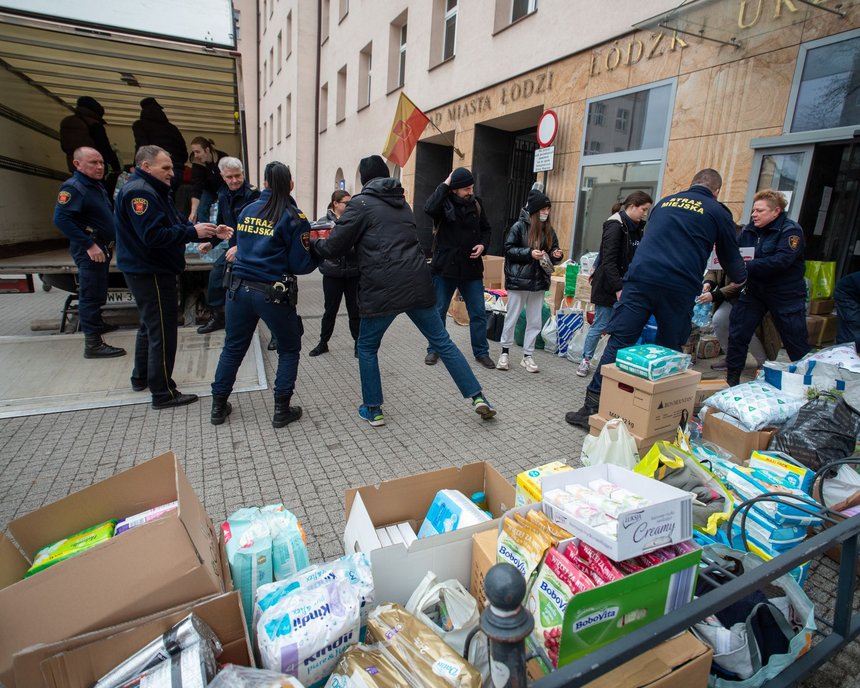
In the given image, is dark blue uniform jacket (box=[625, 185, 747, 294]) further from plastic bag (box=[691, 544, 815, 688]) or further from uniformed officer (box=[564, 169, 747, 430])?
plastic bag (box=[691, 544, 815, 688])

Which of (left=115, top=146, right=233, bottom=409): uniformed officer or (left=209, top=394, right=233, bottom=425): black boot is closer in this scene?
(left=115, top=146, right=233, bottom=409): uniformed officer

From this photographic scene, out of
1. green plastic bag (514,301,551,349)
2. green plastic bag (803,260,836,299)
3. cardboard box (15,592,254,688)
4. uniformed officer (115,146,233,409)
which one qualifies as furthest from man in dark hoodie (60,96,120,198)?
green plastic bag (803,260,836,299)

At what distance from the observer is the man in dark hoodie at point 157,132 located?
7660mm

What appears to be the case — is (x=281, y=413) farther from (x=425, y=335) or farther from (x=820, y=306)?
(x=820, y=306)

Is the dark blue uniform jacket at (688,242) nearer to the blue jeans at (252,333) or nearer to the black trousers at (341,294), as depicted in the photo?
the blue jeans at (252,333)

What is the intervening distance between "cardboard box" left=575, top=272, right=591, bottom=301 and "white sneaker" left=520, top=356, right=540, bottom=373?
1834 millimetres

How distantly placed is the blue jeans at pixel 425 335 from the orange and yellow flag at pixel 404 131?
6.06 meters

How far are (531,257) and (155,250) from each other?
11.0 feet

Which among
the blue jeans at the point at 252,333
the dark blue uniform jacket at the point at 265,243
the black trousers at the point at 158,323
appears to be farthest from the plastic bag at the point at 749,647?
the black trousers at the point at 158,323

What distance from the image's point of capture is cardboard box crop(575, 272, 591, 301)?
668 centimetres

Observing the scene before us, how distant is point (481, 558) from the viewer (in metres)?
1.72

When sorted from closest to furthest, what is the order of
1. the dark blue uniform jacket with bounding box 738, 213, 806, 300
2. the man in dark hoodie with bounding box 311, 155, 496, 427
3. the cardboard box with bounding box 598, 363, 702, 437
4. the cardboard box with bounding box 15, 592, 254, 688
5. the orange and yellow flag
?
1. the cardboard box with bounding box 15, 592, 254, 688
2. the cardboard box with bounding box 598, 363, 702, 437
3. the man in dark hoodie with bounding box 311, 155, 496, 427
4. the dark blue uniform jacket with bounding box 738, 213, 806, 300
5. the orange and yellow flag

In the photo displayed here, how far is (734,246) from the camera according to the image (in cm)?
→ 355

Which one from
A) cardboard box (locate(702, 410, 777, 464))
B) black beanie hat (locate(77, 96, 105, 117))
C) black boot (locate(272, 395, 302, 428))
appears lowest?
black boot (locate(272, 395, 302, 428))
